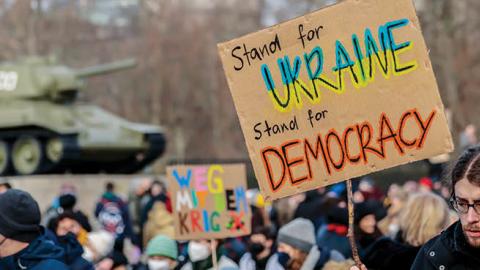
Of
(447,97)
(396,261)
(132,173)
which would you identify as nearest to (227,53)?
(396,261)

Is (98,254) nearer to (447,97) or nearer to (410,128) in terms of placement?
(410,128)

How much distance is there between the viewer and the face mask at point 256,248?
10735 millimetres

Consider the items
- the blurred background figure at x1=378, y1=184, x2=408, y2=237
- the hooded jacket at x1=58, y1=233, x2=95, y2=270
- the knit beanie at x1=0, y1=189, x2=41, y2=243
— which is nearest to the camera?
the knit beanie at x1=0, y1=189, x2=41, y2=243

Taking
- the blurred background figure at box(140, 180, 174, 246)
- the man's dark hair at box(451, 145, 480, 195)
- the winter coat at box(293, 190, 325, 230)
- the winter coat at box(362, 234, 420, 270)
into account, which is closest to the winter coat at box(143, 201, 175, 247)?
the blurred background figure at box(140, 180, 174, 246)

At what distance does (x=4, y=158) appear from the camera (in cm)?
2725

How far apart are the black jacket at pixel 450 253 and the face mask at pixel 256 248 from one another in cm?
595

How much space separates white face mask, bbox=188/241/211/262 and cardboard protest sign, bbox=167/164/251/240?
21 cm

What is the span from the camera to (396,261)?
714cm

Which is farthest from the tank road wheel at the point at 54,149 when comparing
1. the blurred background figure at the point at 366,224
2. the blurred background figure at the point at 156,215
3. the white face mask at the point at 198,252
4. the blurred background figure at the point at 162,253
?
the blurred background figure at the point at 366,224

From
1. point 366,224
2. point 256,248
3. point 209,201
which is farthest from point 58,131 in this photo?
point 366,224

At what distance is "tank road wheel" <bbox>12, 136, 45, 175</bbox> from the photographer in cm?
2658

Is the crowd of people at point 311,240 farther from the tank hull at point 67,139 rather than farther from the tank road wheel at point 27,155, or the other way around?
the tank road wheel at point 27,155

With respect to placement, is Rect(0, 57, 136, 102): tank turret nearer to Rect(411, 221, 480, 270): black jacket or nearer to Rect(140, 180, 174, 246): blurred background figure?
Rect(140, 180, 174, 246): blurred background figure

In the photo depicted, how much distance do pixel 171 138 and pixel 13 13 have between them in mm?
11556
